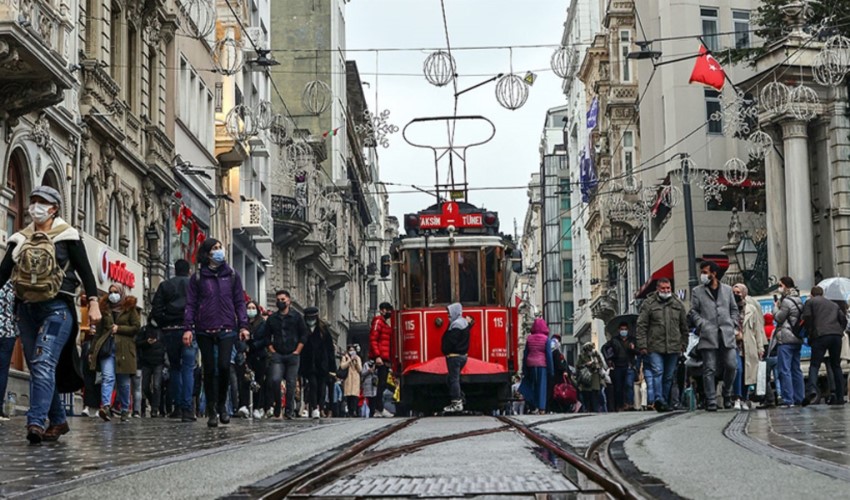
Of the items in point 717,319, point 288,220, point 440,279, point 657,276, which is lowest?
point 717,319

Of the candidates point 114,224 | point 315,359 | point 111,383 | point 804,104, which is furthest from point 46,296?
point 804,104

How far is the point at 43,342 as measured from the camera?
11.4 meters

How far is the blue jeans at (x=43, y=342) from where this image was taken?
37.1 ft

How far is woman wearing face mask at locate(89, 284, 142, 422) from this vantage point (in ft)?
65.5

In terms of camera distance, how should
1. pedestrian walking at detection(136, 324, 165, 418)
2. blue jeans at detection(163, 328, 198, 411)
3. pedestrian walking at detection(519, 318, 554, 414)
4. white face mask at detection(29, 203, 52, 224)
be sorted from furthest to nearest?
pedestrian walking at detection(519, 318, 554, 414)
pedestrian walking at detection(136, 324, 165, 418)
blue jeans at detection(163, 328, 198, 411)
white face mask at detection(29, 203, 52, 224)

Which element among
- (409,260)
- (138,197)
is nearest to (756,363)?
(409,260)

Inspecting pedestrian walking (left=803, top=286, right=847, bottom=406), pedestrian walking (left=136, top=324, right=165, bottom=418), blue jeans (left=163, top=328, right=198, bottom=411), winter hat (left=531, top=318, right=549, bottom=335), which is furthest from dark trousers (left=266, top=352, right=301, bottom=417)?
pedestrian walking (left=803, top=286, right=847, bottom=406)

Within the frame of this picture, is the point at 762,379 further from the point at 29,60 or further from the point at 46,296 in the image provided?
the point at 46,296

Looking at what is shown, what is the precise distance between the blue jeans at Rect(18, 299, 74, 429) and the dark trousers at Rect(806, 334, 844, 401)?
1253 centimetres

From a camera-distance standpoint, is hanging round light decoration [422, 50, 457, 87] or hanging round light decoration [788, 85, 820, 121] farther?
hanging round light decoration [788, 85, 820, 121]

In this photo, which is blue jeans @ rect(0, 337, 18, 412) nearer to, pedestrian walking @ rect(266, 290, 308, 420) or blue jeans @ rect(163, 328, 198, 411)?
blue jeans @ rect(163, 328, 198, 411)

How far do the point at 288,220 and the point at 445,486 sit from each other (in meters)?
52.8

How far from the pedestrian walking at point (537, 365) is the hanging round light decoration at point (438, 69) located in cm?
439

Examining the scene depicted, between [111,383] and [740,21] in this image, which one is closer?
[111,383]
